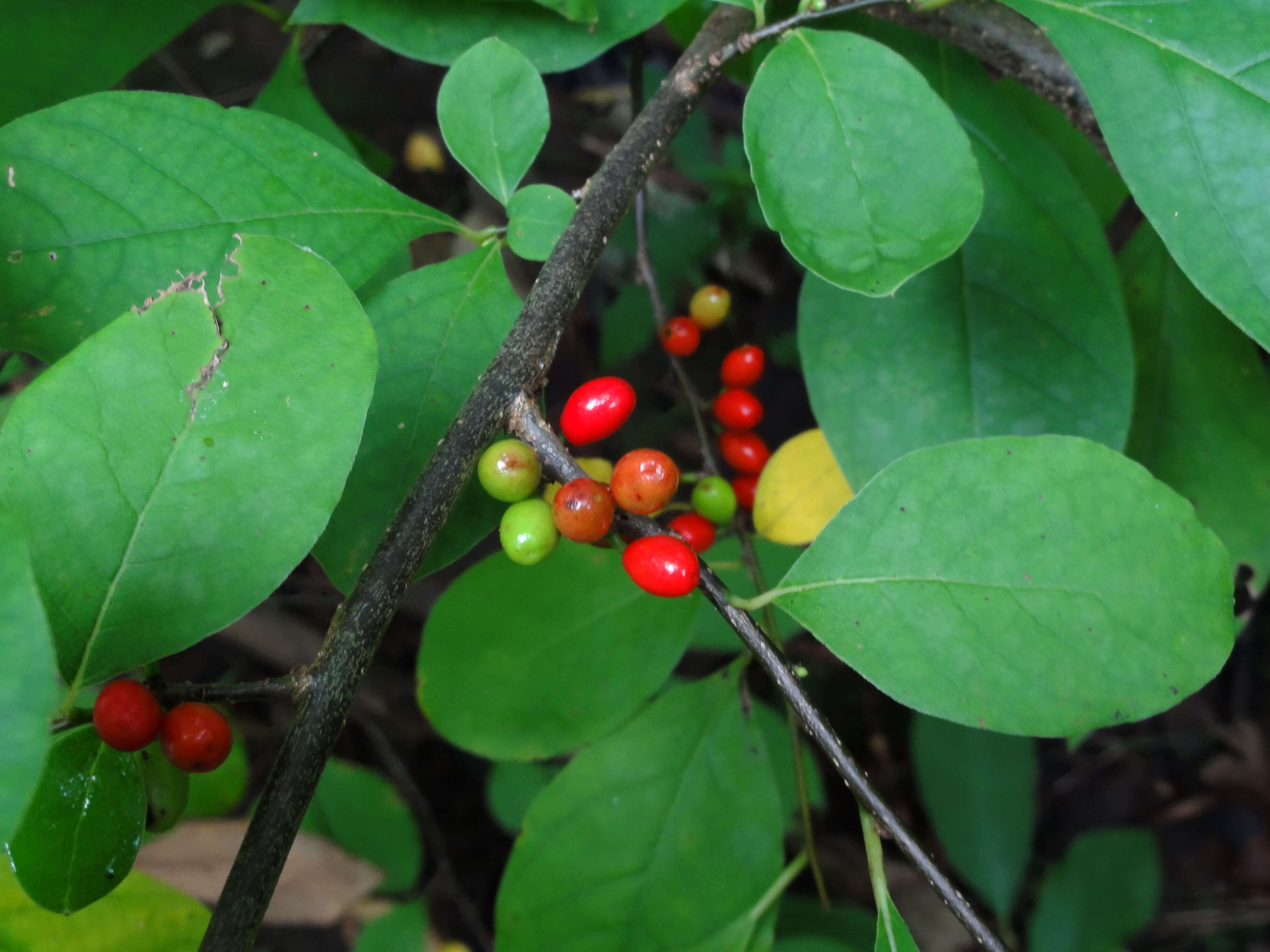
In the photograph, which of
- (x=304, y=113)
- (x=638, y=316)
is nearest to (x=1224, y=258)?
(x=304, y=113)

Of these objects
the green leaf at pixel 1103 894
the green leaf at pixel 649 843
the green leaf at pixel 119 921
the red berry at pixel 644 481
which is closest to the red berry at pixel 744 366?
the green leaf at pixel 649 843

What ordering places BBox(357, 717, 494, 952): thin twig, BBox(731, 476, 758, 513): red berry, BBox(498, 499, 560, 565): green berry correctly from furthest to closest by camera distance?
BBox(357, 717, 494, 952): thin twig, BBox(731, 476, 758, 513): red berry, BBox(498, 499, 560, 565): green berry

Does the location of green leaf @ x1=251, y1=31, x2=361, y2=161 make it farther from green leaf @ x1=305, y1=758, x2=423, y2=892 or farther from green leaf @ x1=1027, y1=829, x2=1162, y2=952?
green leaf @ x1=1027, y1=829, x2=1162, y2=952

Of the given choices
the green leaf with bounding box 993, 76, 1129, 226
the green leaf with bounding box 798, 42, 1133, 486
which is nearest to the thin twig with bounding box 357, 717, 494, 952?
the green leaf with bounding box 798, 42, 1133, 486

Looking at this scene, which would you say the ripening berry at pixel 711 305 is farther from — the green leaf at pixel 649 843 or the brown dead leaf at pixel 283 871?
the brown dead leaf at pixel 283 871

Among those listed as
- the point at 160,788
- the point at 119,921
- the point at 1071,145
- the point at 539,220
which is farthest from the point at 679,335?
the point at 119,921
